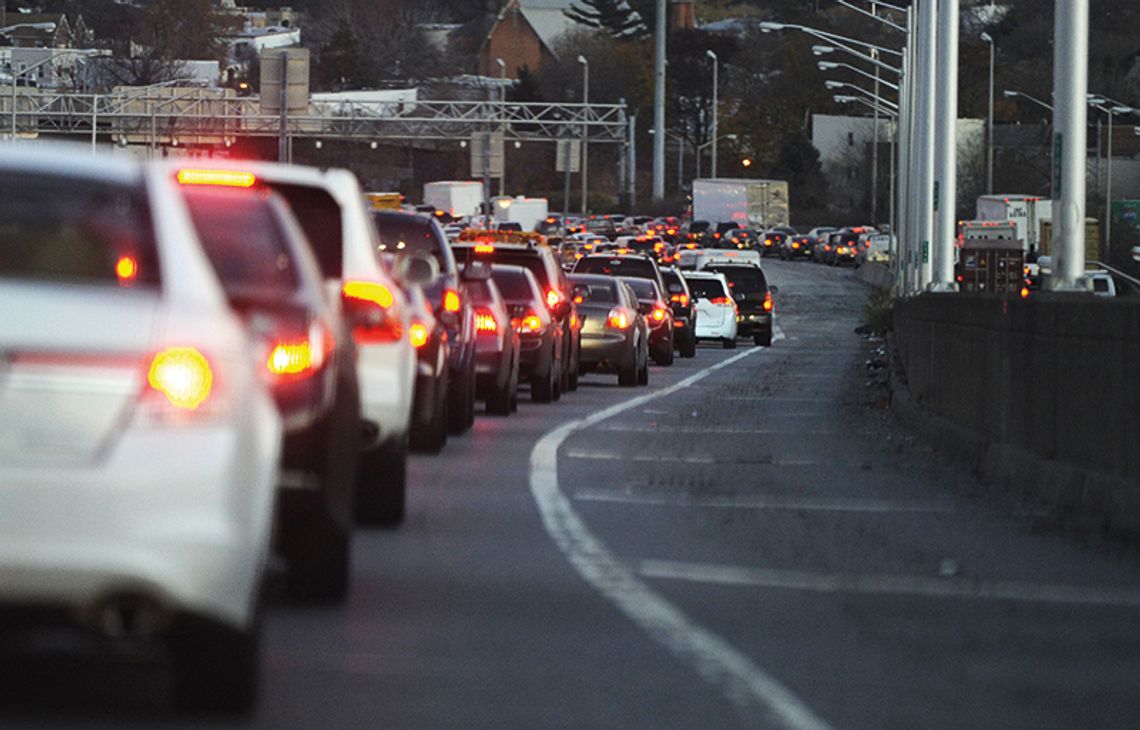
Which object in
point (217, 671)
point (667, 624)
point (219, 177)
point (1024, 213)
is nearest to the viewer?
point (217, 671)

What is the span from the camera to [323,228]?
14750mm

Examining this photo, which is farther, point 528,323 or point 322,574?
point 528,323

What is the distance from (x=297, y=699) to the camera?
902 cm

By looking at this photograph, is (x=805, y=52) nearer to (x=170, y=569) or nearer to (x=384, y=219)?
(x=384, y=219)

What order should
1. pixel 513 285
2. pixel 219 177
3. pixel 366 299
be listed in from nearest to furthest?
pixel 219 177, pixel 366 299, pixel 513 285

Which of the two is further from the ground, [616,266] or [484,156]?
[484,156]

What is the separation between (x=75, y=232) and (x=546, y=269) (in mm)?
22543

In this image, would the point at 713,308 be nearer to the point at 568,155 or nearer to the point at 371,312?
the point at 568,155

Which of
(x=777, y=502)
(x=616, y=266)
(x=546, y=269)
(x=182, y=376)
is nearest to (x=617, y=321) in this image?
(x=546, y=269)

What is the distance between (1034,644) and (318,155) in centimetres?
11680

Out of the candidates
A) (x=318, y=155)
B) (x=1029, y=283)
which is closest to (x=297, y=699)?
(x=1029, y=283)

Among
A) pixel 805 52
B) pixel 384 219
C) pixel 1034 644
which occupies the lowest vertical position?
pixel 1034 644

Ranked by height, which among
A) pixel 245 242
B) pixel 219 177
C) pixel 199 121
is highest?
pixel 199 121

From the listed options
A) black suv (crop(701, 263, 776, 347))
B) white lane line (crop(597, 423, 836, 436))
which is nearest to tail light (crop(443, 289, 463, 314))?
white lane line (crop(597, 423, 836, 436))
